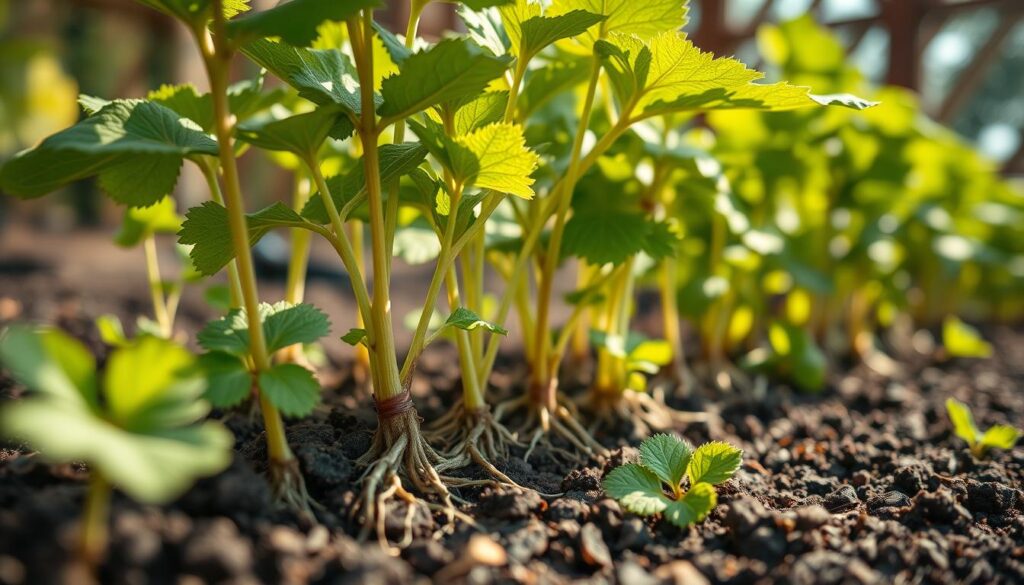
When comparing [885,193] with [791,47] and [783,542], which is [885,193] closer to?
[791,47]

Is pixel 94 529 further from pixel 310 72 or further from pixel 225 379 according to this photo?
pixel 310 72

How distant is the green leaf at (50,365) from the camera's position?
517mm

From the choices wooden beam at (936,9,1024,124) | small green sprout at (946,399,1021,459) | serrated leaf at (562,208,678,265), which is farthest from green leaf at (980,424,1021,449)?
wooden beam at (936,9,1024,124)

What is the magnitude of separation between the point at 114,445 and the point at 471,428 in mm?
543

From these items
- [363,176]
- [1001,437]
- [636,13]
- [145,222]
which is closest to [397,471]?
[363,176]

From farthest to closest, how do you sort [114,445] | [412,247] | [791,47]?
[791,47]
[412,247]
[114,445]

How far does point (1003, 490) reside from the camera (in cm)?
92

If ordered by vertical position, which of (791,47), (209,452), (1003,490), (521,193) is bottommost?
(1003,490)

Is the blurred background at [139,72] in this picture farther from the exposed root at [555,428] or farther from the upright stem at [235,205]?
the upright stem at [235,205]

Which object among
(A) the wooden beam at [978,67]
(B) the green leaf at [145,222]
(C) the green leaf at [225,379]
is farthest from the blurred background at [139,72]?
(C) the green leaf at [225,379]

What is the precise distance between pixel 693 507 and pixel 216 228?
1.99 ft

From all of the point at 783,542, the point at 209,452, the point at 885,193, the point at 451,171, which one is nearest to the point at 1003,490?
the point at 783,542

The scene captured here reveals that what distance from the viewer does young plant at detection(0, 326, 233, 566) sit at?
49 cm

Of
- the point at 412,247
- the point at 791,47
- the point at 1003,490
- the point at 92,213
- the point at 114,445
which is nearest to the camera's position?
the point at 114,445
